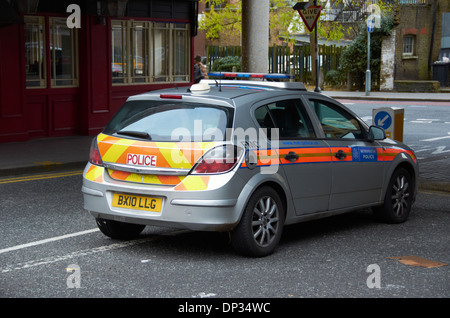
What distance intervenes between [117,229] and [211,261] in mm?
1245


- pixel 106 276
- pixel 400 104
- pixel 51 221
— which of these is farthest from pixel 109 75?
pixel 400 104

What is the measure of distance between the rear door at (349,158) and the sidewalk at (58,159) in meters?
3.30

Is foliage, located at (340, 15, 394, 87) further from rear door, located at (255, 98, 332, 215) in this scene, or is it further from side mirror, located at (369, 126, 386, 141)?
rear door, located at (255, 98, 332, 215)

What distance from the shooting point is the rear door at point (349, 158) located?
788cm

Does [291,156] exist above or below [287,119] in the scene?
below

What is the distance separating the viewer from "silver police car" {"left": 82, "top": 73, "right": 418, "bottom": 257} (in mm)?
6672

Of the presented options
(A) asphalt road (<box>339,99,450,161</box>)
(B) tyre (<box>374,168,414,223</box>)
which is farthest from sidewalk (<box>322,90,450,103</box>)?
(B) tyre (<box>374,168,414,223</box>)

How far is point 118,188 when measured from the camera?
6.99 meters

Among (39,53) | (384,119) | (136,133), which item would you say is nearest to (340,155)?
(136,133)

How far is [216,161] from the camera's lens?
666 cm

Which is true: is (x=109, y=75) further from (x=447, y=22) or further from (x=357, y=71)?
(x=447, y=22)

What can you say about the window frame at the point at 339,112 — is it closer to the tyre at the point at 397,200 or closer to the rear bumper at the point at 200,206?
the tyre at the point at 397,200

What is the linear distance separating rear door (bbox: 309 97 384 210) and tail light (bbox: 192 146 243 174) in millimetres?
1498

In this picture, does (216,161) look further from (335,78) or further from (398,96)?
(335,78)
